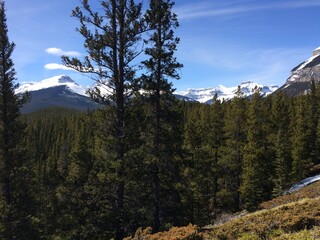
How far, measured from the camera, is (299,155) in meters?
42.5

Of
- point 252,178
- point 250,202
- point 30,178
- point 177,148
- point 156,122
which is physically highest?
point 156,122

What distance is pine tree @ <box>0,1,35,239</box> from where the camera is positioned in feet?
75.6

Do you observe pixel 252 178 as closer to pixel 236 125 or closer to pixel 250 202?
pixel 250 202

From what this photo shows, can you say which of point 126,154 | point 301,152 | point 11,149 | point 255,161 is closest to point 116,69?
point 126,154

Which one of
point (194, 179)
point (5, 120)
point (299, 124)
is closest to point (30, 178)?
point (5, 120)

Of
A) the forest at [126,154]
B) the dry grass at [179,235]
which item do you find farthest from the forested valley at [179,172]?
the dry grass at [179,235]

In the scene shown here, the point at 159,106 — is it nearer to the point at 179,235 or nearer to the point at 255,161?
the point at 179,235

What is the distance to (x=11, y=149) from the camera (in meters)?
23.1

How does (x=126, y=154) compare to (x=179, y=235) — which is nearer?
(x=179, y=235)

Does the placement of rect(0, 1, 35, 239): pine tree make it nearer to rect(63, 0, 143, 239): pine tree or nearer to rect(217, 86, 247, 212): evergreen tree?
rect(63, 0, 143, 239): pine tree

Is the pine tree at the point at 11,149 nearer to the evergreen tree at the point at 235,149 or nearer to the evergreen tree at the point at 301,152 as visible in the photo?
the evergreen tree at the point at 235,149

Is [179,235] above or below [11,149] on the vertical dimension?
below

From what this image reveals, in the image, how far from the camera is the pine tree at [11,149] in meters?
23.0

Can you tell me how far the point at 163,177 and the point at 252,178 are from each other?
17199 millimetres
